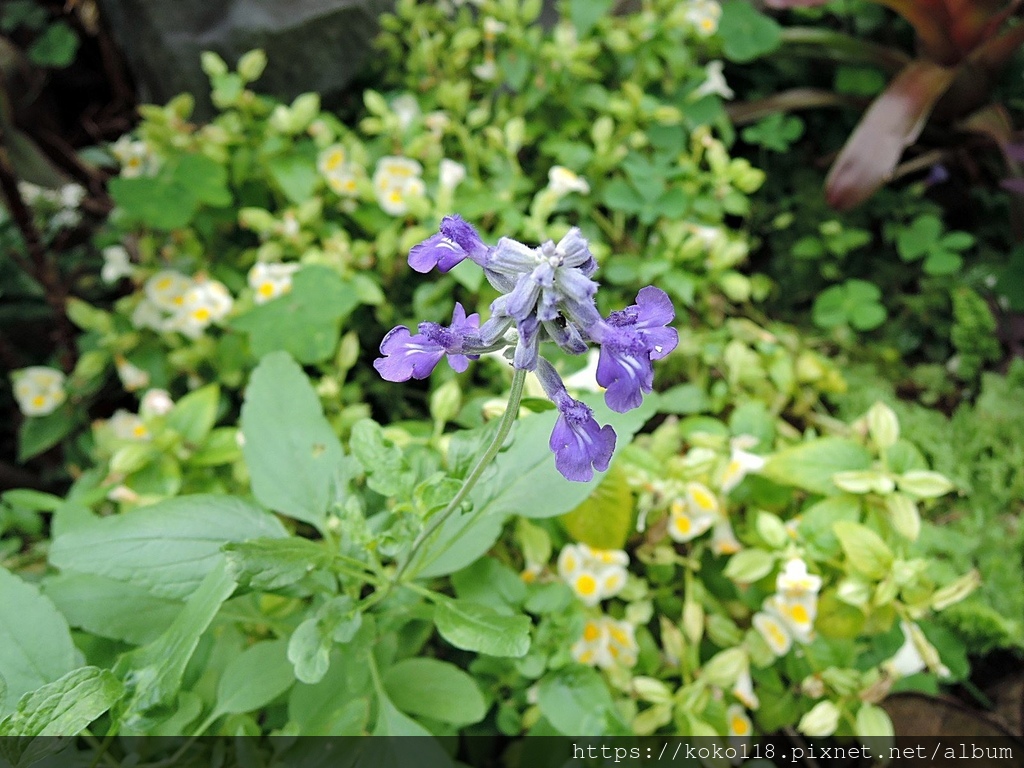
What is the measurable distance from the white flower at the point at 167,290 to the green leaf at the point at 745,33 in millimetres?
1645

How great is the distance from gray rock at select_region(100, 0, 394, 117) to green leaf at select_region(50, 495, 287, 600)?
5.57 ft

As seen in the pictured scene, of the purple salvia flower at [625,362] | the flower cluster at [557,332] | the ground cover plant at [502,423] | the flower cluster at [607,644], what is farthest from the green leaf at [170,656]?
the flower cluster at [607,644]

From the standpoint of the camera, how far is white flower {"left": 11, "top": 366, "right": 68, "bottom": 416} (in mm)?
1784

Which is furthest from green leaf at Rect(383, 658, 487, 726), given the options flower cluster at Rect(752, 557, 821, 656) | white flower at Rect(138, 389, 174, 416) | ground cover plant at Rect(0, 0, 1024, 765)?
white flower at Rect(138, 389, 174, 416)

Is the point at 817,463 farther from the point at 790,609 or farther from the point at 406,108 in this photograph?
the point at 406,108

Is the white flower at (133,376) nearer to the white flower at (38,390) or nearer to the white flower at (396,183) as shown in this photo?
the white flower at (38,390)

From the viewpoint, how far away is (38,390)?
1802 millimetres

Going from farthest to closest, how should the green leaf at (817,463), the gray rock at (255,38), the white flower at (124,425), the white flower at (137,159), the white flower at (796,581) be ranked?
the gray rock at (255,38) → the white flower at (137,159) → the white flower at (124,425) → the green leaf at (817,463) → the white flower at (796,581)

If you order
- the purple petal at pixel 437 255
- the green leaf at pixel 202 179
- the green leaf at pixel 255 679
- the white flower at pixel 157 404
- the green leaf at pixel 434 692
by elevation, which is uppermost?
the purple petal at pixel 437 255

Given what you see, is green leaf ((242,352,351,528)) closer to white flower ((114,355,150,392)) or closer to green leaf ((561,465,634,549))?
green leaf ((561,465,634,549))

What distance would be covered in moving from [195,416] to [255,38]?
51.5 inches

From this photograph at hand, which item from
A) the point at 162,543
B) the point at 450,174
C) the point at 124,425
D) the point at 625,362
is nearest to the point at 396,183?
the point at 450,174

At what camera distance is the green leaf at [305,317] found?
61.5 inches

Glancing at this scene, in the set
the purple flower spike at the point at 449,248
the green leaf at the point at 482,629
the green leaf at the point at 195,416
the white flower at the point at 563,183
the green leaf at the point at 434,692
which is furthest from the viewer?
the white flower at the point at 563,183
